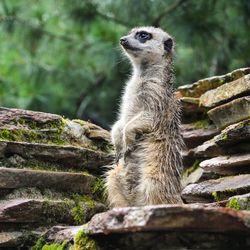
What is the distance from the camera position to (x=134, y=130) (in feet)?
17.2

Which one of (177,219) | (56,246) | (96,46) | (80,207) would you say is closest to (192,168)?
(80,207)

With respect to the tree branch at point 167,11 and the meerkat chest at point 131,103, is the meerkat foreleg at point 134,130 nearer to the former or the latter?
the meerkat chest at point 131,103

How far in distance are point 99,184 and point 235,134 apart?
1180 millimetres

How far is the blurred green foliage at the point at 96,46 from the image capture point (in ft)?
34.4

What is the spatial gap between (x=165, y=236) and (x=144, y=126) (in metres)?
1.99

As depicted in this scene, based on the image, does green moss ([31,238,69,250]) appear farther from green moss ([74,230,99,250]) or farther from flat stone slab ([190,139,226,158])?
flat stone slab ([190,139,226,158])

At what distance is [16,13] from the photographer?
1255 centimetres

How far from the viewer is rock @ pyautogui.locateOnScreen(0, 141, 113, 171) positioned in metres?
4.75

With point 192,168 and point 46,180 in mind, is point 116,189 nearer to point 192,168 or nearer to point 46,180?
point 46,180

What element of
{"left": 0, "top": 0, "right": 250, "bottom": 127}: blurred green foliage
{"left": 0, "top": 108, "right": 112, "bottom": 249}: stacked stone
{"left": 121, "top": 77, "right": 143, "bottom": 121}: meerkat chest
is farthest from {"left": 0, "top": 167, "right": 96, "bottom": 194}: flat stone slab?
{"left": 0, "top": 0, "right": 250, "bottom": 127}: blurred green foliage

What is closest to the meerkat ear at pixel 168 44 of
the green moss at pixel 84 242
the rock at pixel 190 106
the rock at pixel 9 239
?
the rock at pixel 190 106

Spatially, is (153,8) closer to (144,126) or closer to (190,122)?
(190,122)

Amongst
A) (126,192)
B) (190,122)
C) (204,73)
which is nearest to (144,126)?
(126,192)

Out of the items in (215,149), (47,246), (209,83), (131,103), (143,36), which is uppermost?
(143,36)
